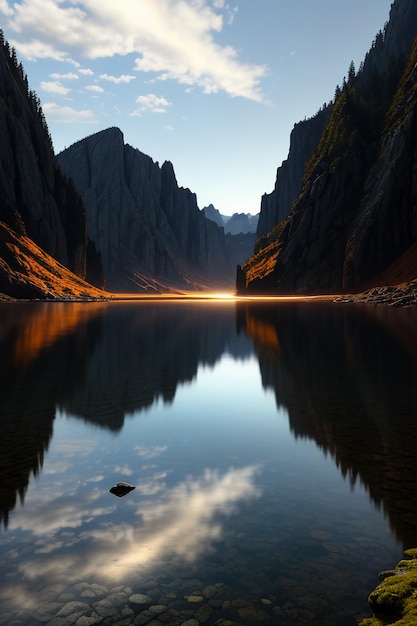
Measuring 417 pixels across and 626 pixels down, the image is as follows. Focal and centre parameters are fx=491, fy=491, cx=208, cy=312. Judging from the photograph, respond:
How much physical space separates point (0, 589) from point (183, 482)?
5049 millimetres

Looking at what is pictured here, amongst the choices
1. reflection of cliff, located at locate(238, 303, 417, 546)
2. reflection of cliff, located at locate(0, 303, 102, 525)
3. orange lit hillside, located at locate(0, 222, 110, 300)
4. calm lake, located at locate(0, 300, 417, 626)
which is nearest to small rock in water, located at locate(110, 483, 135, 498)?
calm lake, located at locate(0, 300, 417, 626)

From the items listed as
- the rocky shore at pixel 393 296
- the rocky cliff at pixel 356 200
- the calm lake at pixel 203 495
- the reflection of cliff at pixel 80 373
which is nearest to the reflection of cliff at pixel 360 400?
the calm lake at pixel 203 495

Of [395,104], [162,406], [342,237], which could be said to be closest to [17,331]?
[162,406]

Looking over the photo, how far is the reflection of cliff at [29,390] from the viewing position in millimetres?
12641

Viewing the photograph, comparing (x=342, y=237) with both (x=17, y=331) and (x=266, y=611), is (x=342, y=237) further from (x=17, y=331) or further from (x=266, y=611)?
(x=266, y=611)

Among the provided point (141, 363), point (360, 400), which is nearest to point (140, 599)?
point (360, 400)

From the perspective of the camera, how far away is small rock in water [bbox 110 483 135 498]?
1125 cm

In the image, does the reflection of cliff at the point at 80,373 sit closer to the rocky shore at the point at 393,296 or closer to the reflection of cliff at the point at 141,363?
the reflection of cliff at the point at 141,363

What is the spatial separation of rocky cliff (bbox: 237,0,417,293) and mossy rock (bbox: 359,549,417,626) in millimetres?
106198

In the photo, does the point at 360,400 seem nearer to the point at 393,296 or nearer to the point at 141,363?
the point at 141,363

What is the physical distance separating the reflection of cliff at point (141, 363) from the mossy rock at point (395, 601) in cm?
1137

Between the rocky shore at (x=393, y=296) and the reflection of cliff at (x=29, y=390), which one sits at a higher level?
→ the rocky shore at (x=393, y=296)

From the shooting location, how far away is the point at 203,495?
439 inches

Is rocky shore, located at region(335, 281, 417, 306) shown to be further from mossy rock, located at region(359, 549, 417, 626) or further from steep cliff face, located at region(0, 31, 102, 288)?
steep cliff face, located at region(0, 31, 102, 288)
